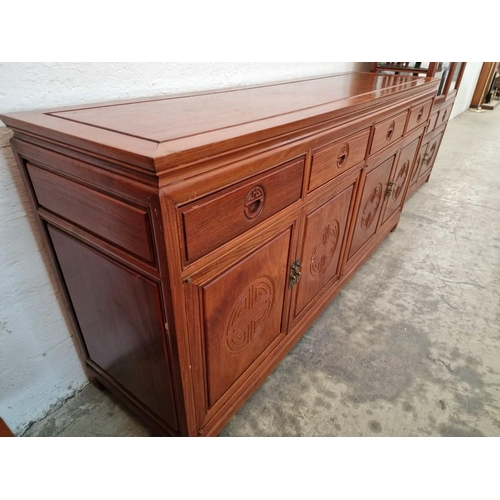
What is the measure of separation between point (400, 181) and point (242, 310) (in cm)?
146

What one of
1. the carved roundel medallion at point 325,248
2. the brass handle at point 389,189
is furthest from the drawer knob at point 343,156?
the brass handle at point 389,189

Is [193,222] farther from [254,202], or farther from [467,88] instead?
[467,88]

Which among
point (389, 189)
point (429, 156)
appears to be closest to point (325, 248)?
point (389, 189)

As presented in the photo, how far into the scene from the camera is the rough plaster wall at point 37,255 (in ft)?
2.66

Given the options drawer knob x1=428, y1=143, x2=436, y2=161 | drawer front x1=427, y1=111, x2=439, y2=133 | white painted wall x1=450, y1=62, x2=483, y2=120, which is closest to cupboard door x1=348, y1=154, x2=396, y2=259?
drawer front x1=427, y1=111, x2=439, y2=133

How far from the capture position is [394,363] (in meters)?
1.35

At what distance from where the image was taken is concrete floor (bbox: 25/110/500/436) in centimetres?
111

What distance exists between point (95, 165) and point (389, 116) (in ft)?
3.90

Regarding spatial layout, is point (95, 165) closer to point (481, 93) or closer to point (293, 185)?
point (293, 185)

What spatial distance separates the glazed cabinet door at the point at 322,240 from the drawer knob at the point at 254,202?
250 millimetres

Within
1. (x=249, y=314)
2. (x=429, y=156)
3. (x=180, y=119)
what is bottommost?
(x=429, y=156)

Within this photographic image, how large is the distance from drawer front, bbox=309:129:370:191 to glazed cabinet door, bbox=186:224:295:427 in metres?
0.18

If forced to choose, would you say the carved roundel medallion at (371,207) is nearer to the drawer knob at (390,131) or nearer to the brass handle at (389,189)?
the brass handle at (389,189)

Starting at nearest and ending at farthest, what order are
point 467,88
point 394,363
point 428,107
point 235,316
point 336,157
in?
1. point 235,316
2. point 336,157
3. point 394,363
4. point 428,107
5. point 467,88
